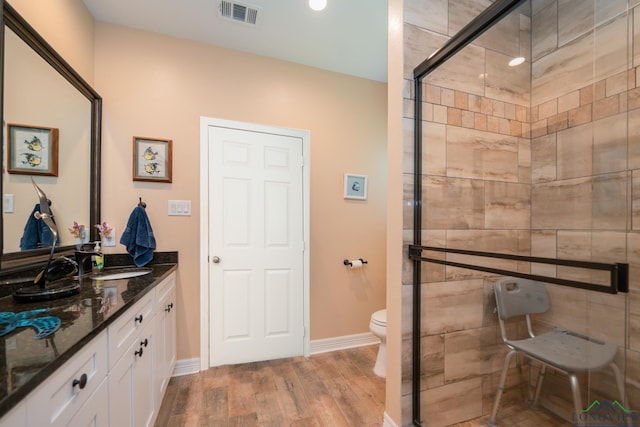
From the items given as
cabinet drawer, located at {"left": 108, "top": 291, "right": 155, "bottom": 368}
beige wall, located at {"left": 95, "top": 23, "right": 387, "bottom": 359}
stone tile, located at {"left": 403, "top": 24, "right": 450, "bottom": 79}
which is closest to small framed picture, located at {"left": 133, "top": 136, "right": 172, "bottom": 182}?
beige wall, located at {"left": 95, "top": 23, "right": 387, "bottom": 359}

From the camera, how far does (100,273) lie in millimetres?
1646

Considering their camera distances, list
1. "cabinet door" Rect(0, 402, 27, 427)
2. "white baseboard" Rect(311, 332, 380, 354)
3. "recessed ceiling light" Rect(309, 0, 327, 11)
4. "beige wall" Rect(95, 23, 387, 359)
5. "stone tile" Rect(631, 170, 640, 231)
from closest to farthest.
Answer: "cabinet door" Rect(0, 402, 27, 427) → "stone tile" Rect(631, 170, 640, 231) → "recessed ceiling light" Rect(309, 0, 327, 11) → "beige wall" Rect(95, 23, 387, 359) → "white baseboard" Rect(311, 332, 380, 354)

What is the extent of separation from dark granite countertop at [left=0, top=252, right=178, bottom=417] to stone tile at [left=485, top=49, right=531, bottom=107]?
87.7 inches

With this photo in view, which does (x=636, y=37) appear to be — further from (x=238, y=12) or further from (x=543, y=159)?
(x=238, y=12)

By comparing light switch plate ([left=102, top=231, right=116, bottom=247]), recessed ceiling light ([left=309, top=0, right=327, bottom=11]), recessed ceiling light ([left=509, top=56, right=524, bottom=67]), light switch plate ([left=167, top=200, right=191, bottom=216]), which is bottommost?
light switch plate ([left=102, top=231, right=116, bottom=247])

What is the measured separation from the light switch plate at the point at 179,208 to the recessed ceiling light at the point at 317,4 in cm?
172

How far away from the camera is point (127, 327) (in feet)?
3.50

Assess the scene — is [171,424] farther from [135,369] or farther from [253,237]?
[253,237]

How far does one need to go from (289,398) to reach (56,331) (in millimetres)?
1461

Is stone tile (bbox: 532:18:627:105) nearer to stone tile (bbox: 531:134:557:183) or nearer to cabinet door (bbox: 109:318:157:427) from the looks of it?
stone tile (bbox: 531:134:557:183)

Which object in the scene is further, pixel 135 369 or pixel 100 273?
pixel 100 273

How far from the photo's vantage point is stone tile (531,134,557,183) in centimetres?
152

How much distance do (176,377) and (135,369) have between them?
3.40ft

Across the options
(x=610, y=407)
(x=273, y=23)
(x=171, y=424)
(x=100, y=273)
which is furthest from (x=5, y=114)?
(x=610, y=407)
